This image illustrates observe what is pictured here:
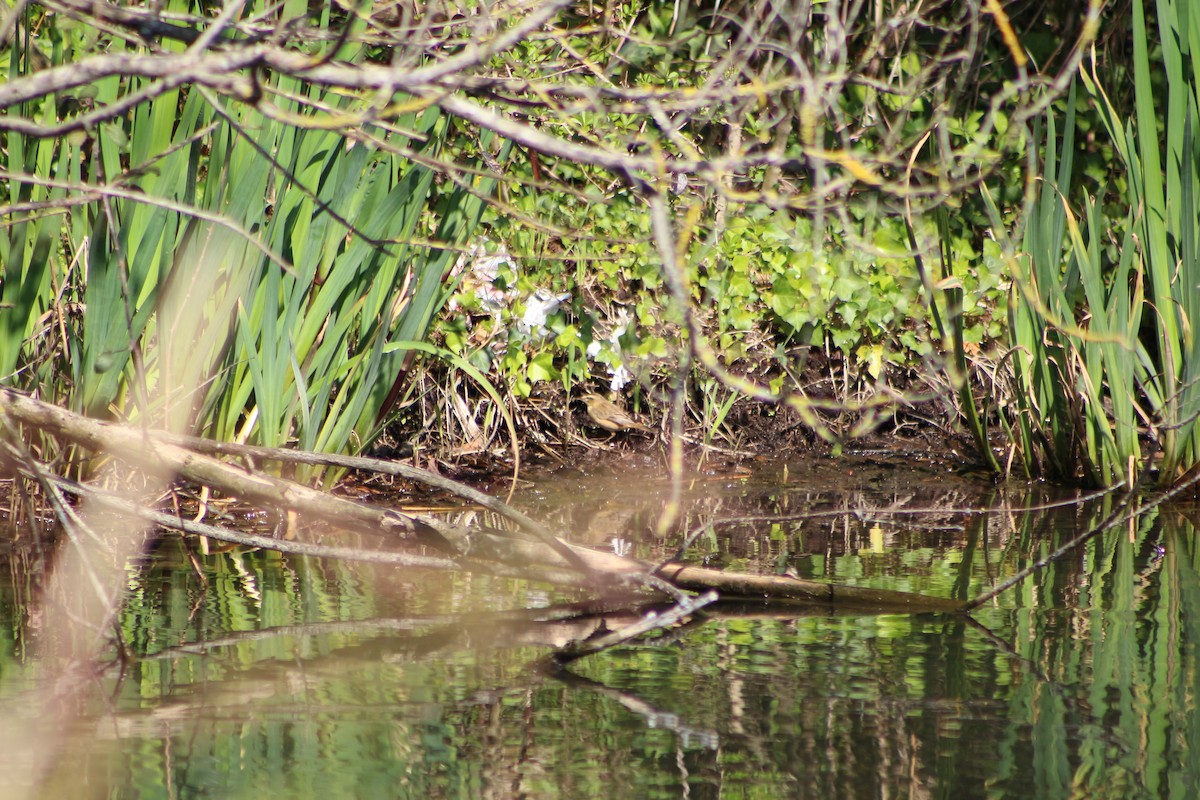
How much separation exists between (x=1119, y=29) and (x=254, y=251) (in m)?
3.22

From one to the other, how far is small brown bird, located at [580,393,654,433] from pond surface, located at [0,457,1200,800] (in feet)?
3.95

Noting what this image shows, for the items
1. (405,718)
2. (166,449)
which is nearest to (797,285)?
(166,449)

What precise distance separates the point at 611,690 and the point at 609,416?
2.15 m

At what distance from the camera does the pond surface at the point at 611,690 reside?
1.59 m

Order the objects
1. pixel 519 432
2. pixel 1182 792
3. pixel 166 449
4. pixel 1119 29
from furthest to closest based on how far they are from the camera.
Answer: pixel 1119 29, pixel 519 432, pixel 166 449, pixel 1182 792

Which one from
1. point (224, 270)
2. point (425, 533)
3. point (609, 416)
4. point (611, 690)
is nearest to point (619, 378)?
point (609, 416)

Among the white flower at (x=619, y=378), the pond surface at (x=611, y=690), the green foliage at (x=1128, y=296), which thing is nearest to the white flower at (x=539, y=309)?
the white flower at (x=619, y=378)

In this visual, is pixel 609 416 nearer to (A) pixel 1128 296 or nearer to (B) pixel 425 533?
(A) pixel 1128 296

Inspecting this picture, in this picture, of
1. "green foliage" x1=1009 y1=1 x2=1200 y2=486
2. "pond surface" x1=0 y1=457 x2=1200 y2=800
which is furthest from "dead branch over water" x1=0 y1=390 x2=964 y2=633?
"green foliage" x1=1009 y1=1 x2=1200 y2=486

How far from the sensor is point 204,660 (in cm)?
201

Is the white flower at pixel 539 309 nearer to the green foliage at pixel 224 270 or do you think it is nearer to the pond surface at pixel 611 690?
the green foliage at pixel 224 270

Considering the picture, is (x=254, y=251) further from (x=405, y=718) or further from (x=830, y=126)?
(x=830, y=126)

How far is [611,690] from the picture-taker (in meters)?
1.91

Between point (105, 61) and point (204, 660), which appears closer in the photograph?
point (105, 61)
